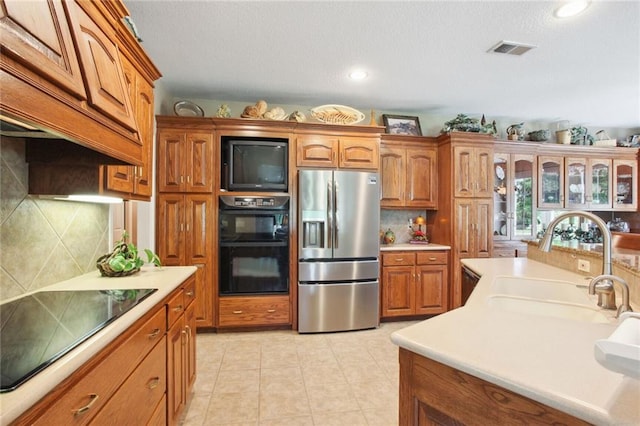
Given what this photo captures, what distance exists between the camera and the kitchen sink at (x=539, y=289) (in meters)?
1.54

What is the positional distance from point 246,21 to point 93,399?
223 cm

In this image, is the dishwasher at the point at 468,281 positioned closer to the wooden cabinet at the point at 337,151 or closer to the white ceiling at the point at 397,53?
the wooden cabinet at the point at 337,151

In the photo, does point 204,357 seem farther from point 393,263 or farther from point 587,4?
point 587,4

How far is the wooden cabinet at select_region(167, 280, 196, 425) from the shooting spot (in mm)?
1530

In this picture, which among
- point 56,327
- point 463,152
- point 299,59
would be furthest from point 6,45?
point 463,152

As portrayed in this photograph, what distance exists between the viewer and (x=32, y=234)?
1376 millimetres

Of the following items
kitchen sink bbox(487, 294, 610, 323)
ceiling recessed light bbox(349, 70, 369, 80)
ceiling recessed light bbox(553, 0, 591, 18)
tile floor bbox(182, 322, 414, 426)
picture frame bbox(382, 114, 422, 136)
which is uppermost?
ceiling recessed light bbox(349, 70, 369, 80)

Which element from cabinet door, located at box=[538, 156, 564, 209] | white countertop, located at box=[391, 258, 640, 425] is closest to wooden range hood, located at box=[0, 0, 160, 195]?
white countertop, located at box=[391, 258, 640, 425]

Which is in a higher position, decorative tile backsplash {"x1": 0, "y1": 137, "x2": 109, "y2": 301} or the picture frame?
the picture frame

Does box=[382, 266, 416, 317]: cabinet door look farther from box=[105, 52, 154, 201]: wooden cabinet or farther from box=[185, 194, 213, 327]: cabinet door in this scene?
box=[105, 52, 154, 201]: wooden cabinet

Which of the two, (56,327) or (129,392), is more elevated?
(56,327)

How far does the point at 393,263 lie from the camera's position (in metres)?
3.45

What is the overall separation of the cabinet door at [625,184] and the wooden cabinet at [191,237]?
5461mm

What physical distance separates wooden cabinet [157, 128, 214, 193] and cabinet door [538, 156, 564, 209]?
4.17 m
